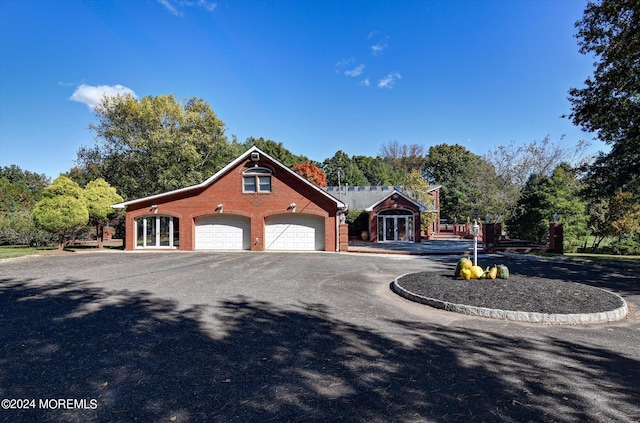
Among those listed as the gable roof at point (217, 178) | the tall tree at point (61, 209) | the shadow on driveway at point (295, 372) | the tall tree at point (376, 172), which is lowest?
the shadow on driveway at point (295, 372)

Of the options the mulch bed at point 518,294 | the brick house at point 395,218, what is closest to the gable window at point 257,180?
the brick house at point 395,218

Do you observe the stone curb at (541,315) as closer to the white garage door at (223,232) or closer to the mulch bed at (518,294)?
the mulch bed at (518,294)

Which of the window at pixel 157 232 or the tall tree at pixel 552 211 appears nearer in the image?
the window at pixel 157 232

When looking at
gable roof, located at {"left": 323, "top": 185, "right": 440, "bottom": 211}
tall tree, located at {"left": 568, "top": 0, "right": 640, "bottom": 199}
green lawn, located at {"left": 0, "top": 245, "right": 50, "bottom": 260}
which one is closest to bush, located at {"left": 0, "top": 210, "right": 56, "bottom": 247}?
green lawn, located at {"left": 0, "top": 245, "right": 50, "bottom": 260}

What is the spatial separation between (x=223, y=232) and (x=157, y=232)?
4.48m

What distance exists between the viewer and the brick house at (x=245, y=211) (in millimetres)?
20953

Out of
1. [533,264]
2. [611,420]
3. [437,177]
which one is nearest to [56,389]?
[611,420]

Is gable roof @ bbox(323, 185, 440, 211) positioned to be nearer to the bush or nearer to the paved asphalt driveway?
the bush

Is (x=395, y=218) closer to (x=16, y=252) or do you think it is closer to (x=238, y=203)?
(x=238, y=203)

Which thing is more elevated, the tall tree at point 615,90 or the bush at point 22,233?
the tall tree at point 615,90

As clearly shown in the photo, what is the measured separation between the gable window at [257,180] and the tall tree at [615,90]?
16.3m

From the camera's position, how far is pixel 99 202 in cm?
2134

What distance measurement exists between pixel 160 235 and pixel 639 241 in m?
32.4

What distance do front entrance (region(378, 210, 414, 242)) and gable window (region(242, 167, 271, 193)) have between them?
34.8ft
